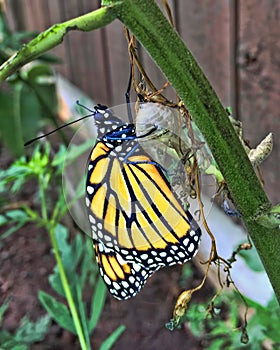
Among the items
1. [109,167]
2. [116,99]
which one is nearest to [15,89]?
[116,99]

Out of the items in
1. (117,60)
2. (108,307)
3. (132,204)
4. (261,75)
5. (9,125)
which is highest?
(117,60)

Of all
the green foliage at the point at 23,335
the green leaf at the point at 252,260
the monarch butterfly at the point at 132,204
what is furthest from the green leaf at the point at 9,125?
the monarch butterfly at the point at 132,204

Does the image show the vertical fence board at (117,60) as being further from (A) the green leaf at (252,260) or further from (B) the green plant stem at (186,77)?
(B) the green plant stem at (186,77)

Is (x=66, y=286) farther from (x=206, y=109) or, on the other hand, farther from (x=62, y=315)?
(x=206, y=109)

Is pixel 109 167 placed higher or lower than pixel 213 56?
lower

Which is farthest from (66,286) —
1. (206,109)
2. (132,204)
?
(206,109)

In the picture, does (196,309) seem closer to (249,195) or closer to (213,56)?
(249,195)

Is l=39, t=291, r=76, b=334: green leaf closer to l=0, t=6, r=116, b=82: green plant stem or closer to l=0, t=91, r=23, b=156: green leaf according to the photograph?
l=0, t=6, r=116, b=82: green plant stem
